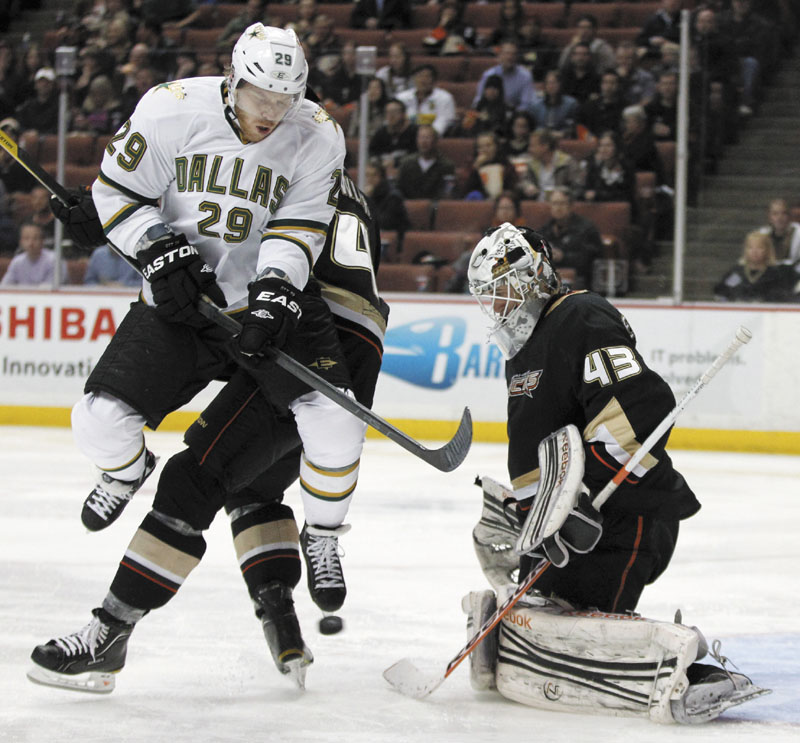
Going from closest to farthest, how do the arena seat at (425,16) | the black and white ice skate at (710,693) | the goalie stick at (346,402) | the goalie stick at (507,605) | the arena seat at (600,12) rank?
1. the black and white ice skate at (710,693)
2. the goalie stick at (507,605)
3. the goalie stick at (346,402)
4. the arena seat at (600,12)
5. the arena seat at (425,16)

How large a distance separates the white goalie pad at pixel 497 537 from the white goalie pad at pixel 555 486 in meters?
0.21

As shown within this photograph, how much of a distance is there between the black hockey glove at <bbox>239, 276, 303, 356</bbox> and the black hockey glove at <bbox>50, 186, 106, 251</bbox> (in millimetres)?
425

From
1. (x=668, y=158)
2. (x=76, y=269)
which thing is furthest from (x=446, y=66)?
(x=76, y=269)

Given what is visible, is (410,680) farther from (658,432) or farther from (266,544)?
(658,432)

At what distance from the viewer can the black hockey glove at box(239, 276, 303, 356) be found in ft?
7.80

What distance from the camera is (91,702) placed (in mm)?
2389

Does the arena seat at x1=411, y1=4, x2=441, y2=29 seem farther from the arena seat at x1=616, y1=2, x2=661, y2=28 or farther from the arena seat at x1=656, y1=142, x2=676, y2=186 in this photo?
the arena seat at x1=656, y1=142, x2=676, y2=186

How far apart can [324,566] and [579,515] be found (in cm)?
52

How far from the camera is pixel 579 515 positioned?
2.32 m

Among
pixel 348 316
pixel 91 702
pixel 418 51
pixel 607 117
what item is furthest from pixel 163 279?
pixel 418 51

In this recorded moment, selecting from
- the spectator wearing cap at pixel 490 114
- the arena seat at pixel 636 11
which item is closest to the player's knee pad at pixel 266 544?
the spectator wearing cap at pixel 490 114

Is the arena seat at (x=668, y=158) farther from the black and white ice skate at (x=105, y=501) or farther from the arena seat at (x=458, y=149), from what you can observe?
the black and white ice skate at (x=105, y=501)

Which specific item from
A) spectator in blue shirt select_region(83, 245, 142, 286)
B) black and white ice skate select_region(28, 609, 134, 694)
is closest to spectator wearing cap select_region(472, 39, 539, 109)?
spectator in blue shirt select_region(83, 245, 142, 286)

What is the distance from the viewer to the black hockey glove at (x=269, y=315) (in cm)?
238
